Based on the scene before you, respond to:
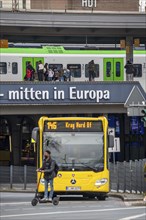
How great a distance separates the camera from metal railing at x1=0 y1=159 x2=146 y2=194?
1251 inches

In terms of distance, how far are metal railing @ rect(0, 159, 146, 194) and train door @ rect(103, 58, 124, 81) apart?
428 inches

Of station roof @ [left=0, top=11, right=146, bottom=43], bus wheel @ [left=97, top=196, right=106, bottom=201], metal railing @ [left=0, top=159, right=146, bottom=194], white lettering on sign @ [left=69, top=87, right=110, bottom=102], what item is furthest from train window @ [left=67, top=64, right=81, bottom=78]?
bus wheel @ [left=97, top=196, right=106, bottom=201]

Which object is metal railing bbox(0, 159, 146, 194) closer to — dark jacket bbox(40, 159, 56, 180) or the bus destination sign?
the bus destination sign

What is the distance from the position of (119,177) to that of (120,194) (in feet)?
7.76

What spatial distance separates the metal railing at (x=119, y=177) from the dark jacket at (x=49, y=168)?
7574 mm

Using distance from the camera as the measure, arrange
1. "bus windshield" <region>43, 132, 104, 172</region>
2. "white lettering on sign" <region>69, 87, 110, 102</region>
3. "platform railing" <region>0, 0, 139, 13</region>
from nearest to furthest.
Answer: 1. "bus windshield" <region>43, 132, 104, 172</region>
2. "white lettering on sign" <region>69, 87, 110, 102</region>
3. "platform railing" <region>0, 0, 139, 13</region>

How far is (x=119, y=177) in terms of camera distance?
33719 mm

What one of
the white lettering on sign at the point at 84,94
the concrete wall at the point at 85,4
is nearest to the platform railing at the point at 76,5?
the concrete wall at the point at 85,4

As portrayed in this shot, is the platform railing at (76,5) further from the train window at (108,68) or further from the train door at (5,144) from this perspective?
the train window at (108,68)

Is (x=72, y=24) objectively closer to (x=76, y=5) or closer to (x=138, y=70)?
Result: (x=138, y=70)

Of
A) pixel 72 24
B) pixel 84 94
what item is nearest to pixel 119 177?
pixel 84 94

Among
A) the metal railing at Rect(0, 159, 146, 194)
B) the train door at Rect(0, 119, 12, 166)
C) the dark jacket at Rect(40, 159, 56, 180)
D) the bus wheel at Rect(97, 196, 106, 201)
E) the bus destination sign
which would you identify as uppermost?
the bus destination sign

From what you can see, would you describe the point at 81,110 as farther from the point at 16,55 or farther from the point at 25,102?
the point at 16,55

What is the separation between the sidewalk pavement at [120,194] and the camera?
1064 inches
